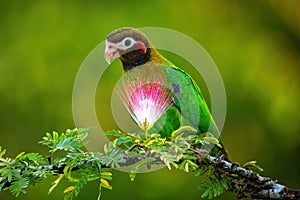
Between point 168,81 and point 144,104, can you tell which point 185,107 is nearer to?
point 168,81

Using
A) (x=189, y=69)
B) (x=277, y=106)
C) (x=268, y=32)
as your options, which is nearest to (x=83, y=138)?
(x=189, y=69)

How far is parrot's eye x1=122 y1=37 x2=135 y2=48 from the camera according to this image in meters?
2.26

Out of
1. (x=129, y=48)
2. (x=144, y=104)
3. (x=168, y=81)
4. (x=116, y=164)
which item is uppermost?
(x=129, y=48)

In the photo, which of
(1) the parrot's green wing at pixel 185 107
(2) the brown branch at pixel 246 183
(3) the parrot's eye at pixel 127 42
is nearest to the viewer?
(2) the brown branch at pixel 246 183

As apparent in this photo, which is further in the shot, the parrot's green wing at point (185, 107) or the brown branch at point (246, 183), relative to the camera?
the parrot's green wing at point (185, 107)

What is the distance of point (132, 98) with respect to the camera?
1502 mm

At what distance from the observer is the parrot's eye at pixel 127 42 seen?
7.41 feet

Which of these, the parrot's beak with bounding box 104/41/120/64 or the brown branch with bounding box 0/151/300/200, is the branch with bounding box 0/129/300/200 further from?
the parrot's beak with bounding box 104/41/120/64

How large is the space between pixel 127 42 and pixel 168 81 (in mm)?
228

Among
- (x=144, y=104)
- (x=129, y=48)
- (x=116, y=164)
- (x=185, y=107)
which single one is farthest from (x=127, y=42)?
(x=116, y=164)

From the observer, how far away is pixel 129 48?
238cm

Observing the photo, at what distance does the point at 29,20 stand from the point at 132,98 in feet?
10.0

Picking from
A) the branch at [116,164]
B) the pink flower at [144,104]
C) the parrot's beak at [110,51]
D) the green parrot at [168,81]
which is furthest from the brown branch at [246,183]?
the parrot's beak at [110,51]

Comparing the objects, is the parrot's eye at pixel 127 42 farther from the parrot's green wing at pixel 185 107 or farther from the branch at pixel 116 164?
the branch at pixel 116 164
